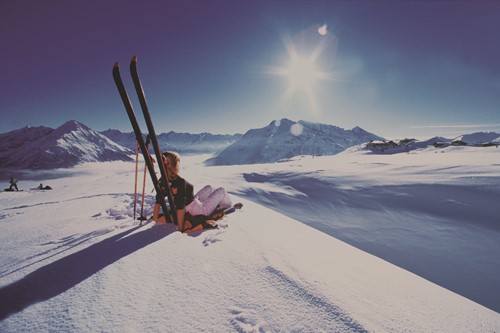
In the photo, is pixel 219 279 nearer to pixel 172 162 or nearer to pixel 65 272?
pixel 65 272

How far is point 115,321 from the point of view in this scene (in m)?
1.61

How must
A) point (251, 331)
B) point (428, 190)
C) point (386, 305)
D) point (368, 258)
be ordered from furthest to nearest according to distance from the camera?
point (428, 190) < point (368, 258) < point (386, 305) < point (251, 331)

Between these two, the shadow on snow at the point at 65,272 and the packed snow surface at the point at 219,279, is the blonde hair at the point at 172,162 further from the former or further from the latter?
the shadow on snow at the point at 65,272

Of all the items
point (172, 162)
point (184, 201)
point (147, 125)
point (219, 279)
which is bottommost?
point (219, 279)

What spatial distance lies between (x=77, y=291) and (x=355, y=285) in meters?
2.49

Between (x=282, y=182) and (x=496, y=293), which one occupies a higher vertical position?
(x=282, y=182)

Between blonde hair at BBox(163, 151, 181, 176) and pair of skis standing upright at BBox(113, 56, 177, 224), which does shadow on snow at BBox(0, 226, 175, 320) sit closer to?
pair of skis standing upright at BBox(113, 56, 177, 224)

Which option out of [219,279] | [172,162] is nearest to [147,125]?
[172,162]

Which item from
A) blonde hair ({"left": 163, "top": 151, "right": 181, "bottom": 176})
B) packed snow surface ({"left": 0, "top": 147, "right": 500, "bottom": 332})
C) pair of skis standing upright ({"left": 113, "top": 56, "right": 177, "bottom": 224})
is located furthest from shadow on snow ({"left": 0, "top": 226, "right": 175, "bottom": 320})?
blonde hair ({"left": 163, "top": 151, "right": 181, "bottom": 176})

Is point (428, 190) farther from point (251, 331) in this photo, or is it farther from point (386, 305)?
point (251, 331)

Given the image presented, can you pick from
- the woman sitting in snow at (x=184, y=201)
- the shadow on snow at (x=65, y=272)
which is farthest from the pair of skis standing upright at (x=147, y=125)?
the shadow on snow at (x=65, y=272)

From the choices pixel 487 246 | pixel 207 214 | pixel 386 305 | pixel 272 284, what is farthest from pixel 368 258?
pixel 487 246

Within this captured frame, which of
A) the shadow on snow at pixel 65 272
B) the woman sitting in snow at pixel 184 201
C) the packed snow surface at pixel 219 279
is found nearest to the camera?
the packed snow surface at pixel 219 279

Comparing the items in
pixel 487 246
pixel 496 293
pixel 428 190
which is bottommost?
pixel 496 293
